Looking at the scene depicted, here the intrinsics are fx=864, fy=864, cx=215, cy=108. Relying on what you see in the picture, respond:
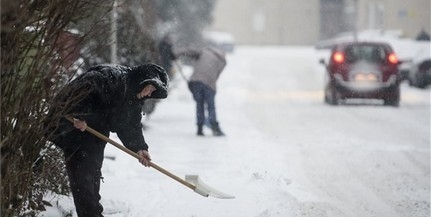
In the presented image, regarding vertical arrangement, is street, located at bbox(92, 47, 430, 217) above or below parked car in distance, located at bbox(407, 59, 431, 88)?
below

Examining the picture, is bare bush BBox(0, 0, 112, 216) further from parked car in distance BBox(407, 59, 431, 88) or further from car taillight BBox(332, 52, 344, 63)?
parked car in distance BBox(407, 59, 431, 88)

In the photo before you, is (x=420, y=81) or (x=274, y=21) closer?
(x=420, y=81)

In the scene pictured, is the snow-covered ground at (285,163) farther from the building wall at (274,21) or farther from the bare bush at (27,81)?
the building wall at (274,21)

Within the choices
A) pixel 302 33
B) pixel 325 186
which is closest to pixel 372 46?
pixel 325 186

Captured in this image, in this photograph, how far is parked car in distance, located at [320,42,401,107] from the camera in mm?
19609

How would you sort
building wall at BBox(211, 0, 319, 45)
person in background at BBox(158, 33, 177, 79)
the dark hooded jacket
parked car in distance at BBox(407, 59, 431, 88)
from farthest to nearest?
building wall at BBox(211, 0, 319, 45) → parked car in distance at BBox(407, 59, 431, 88) → person in background at BBox(158, 33, 177, 79) → the dark hooded jacket

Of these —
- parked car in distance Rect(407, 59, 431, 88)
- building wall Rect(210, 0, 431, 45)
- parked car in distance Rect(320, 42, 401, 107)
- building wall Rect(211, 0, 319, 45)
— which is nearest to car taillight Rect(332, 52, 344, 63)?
parked car in distance Rect(320, 42, 401, 107)

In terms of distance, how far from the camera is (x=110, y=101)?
6.58 m

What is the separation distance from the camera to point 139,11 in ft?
60.3

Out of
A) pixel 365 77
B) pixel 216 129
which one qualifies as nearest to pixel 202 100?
pixel 216 129

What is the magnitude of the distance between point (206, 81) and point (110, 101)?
7.22 metres

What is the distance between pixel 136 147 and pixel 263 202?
185 cm

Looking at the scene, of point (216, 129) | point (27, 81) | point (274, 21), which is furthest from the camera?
A: point (274, 21)

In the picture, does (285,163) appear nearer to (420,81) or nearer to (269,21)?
(420,81)
